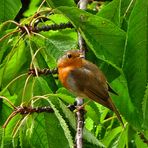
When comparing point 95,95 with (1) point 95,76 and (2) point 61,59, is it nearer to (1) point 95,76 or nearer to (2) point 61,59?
(1) point 95,76

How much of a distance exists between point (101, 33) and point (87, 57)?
1.07 ft

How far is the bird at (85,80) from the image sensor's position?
165cm

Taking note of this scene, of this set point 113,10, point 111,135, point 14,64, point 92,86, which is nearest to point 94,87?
point 92,86

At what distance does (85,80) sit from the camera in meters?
1.68

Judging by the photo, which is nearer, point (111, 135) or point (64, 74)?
point (64, 74)

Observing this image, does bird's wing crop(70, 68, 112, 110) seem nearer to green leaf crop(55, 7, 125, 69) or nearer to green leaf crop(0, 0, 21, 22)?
green leaf crop(55, 7, 125, 69)

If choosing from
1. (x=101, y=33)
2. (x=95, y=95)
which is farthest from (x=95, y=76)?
(x=101, y=33)

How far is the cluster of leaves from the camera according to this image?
1433 mm

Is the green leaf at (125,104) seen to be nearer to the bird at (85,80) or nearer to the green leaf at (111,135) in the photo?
the bird at (85,80)

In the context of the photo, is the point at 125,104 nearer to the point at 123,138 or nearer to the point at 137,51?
the point at 123,138

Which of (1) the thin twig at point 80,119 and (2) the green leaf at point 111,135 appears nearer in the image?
(1) the thin twig at point 80,119

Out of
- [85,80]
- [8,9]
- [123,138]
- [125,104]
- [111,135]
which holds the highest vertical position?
[8,9]

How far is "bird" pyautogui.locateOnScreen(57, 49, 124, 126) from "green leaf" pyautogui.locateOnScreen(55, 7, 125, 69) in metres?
0.16

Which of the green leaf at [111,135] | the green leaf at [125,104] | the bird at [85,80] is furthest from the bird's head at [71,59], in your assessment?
the green leaf at [111,135]
